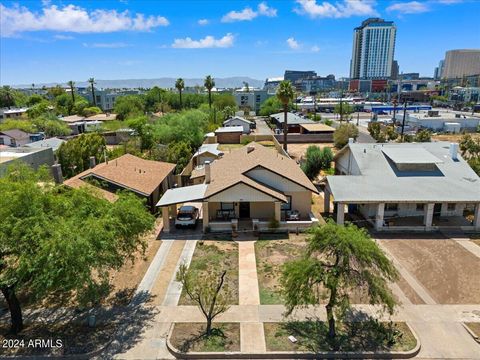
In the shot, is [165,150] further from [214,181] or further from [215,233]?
[215,233]

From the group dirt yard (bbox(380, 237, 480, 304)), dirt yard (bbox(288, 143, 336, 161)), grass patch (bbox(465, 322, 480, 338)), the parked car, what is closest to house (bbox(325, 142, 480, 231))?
dirt yard (bbox(380, 237, 480, 304))

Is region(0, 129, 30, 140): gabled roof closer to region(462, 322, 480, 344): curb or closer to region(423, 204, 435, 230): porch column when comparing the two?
region(423, 204, 435, 230): porch column

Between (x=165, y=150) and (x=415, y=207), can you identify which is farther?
(x=165, y=150)

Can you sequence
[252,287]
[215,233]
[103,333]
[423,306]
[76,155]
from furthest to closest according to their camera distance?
[76,155], [215,233], [252,287], [423,306], [103,333]

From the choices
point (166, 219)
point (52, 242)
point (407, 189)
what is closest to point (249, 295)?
point (52, 242)

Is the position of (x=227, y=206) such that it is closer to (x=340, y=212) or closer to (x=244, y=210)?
(x=244, y=210)

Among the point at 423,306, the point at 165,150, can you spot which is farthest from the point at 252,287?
the point at 165,150
